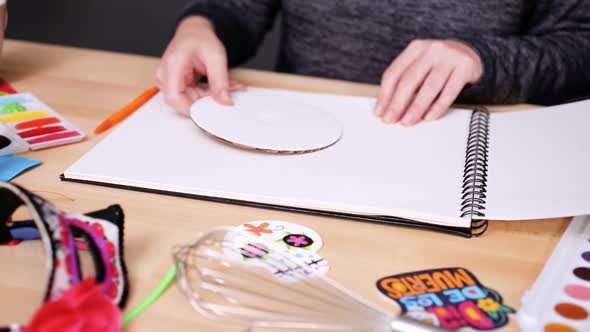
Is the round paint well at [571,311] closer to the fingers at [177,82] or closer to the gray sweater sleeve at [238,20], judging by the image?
the fingers at [177,82]

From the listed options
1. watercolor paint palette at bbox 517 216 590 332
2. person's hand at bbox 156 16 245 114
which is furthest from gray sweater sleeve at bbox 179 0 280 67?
watercolor paint palette at bbox 517 216 590 332

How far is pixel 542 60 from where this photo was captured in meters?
0.85

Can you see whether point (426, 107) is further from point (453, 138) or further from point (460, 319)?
point (460, 319)

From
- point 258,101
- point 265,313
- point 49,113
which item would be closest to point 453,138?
point 258,101

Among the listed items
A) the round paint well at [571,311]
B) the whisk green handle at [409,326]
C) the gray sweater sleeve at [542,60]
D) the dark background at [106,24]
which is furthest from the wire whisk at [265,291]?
the dark background at [106,24]

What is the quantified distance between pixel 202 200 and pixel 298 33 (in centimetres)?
57

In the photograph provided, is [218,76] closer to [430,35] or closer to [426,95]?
[426,95]

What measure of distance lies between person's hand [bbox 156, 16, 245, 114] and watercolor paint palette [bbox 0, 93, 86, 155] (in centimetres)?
11

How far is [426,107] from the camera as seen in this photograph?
0.73 metres

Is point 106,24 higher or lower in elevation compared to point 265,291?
lower

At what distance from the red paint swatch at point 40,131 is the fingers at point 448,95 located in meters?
0.40

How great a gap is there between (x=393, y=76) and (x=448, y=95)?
0.07 meters

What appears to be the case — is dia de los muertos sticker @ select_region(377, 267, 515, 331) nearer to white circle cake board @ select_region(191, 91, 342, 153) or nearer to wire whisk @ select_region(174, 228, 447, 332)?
wire whisk @ select_region(174, 228, 447, 332)

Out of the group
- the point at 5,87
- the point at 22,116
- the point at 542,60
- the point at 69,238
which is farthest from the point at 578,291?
the point at 5,87
